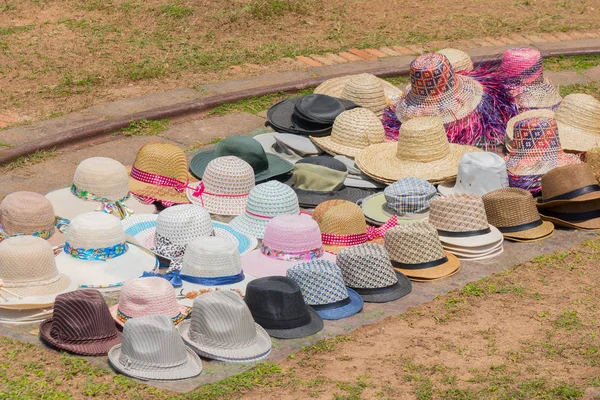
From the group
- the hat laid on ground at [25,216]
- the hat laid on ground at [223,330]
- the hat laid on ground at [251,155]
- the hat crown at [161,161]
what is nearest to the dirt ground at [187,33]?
the hat crown at [161,161]

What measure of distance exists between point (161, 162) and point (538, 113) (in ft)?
12.0

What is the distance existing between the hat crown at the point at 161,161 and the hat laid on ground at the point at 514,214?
2.45 m

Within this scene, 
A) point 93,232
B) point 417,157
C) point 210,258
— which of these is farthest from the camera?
point 417,157

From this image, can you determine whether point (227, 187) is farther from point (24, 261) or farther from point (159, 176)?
point (24, 261)

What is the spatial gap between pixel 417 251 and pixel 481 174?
1420 mm

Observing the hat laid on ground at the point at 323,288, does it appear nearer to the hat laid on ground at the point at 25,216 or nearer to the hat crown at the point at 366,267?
the hat crown at the point at 366,267

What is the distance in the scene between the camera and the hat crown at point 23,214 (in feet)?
24.8

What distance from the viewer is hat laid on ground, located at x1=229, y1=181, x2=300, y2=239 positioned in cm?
816

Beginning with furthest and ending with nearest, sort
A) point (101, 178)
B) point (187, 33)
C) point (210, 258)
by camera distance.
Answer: point (187, 33) < point (101, 178) < point (210, 258)

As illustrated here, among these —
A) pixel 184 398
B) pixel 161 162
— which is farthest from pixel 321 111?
pixel 184 398

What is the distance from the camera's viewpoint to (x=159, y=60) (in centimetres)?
1254

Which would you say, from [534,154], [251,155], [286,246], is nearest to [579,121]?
[534,154]

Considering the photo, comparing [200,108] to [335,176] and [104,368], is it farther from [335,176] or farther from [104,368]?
[104,368]

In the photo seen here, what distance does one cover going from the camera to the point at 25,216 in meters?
7.58
